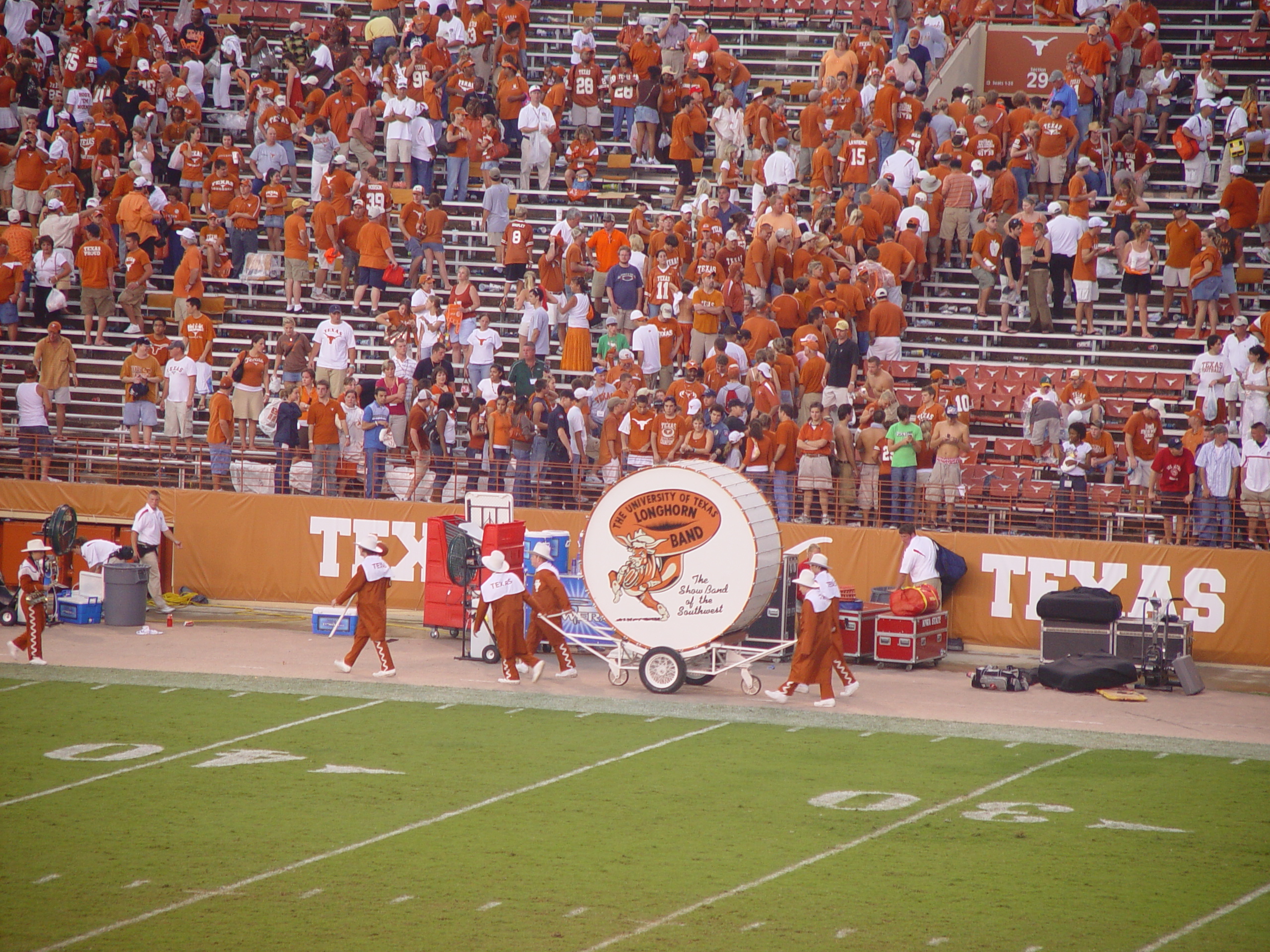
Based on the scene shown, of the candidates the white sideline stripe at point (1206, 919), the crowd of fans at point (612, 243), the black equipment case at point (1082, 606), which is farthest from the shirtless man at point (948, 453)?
the white sideline stripe at point (1206, 919)

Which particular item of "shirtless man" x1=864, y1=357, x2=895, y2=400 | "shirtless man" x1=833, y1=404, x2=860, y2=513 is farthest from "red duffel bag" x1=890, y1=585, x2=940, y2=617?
"shirtless man" x1=864, y1=357, x2=895, y2=400

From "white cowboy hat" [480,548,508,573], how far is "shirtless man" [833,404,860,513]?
5319 millimetres

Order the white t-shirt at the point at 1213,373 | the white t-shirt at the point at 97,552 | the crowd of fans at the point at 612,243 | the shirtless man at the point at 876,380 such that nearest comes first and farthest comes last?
the white t-shirt at the point at 97,552 → the crowd of fans at the point at 612,243 → the white t-shirt at the point at 1213,373 → the shirtless man at the point at 876,380

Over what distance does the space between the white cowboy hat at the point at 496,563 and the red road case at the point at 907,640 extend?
447 cm

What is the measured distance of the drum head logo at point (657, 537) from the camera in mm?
16172

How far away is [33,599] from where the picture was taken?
16.7 meters

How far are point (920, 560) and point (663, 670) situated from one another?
392 centimetres

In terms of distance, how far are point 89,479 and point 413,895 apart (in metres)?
14.1

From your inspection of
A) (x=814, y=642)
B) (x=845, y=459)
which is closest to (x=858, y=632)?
(x=814, y=642)

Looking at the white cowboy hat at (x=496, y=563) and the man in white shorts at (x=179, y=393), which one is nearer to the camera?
the white cowboy hat at (x=496, y=563)

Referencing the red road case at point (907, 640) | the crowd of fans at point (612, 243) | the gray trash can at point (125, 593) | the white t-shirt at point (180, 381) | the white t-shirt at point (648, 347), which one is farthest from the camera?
the white t-shirt at point (180, 381)

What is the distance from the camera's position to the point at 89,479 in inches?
882

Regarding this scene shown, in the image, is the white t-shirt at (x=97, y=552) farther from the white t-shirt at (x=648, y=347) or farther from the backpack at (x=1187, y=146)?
the backpack at (x=1187, y=146)

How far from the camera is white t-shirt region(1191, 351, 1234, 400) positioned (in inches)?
827
